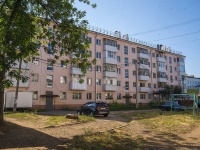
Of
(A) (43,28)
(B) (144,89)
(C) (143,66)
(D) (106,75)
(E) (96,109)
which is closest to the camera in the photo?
(A) (43,28)

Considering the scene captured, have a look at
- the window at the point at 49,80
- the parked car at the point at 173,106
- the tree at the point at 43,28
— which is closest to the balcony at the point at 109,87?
the window at the point at 49,80

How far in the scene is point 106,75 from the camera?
51000 millimetres

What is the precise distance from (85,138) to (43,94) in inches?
1236

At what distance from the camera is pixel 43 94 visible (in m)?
42.1

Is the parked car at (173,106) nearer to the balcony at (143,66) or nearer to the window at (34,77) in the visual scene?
the window at (34,77)

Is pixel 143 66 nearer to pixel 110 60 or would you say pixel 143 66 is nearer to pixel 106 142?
pixel 110 60

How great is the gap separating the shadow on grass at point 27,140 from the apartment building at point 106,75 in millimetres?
19738

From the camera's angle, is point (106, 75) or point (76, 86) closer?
point (76, 86)

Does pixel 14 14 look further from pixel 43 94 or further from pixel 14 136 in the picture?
pixel 43 94

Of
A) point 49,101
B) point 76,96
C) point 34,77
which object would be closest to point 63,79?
point 76,96

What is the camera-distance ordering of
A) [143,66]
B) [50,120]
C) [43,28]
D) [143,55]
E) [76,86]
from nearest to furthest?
1. [43,28]
2. [50,120]
3. [76,86]
4. [143,66]
5. [143,55]

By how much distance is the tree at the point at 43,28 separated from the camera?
11.1m

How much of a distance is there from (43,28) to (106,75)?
37089 millimetres

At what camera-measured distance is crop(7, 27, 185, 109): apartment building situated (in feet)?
139
